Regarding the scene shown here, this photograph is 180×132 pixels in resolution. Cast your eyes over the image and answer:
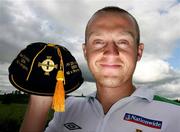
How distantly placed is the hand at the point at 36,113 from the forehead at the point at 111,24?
95 centimetres

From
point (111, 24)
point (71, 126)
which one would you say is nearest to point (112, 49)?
point (111, 24)

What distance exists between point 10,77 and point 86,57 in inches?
36.4

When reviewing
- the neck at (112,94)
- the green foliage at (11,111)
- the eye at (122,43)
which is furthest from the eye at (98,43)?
the green foliage at (11,111)

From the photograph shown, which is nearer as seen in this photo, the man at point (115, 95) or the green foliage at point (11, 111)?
the man at point (115, 95)

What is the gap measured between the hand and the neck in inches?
31.1

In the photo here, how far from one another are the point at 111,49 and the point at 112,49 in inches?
0.4

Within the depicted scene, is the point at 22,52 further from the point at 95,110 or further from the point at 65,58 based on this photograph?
the point at 95,110

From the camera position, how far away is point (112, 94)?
3.76 metres

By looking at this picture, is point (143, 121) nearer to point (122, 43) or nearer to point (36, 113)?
point (122, 43)

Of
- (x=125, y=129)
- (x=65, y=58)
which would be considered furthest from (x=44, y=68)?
(x=125, y=129)

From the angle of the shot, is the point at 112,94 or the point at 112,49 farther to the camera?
the point at 112,94

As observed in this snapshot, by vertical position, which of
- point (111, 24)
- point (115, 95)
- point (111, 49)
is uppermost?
point (111, 24)

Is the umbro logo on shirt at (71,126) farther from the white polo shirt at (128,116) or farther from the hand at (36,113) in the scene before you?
the hand at (36,113)

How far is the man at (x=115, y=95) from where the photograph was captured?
3.43m
